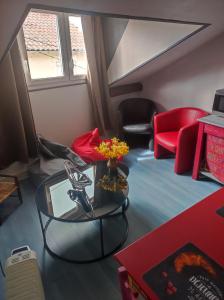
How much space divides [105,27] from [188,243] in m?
3.23

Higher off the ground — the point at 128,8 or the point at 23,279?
the point at 128,8

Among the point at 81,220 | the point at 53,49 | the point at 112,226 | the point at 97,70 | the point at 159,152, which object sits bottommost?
the point at 112,226

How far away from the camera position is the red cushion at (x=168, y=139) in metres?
2.84

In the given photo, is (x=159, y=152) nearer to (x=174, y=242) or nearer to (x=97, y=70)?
(x=97, y=70)

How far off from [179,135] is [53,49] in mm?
2063

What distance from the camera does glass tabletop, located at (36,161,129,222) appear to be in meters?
1.64

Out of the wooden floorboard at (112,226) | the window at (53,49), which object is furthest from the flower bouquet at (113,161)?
the window at (53,49)

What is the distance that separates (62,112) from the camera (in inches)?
129

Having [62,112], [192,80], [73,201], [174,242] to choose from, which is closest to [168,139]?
[192,80]

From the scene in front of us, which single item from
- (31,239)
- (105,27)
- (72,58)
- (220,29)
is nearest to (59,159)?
(31,239)

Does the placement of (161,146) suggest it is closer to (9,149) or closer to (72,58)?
(72,58)

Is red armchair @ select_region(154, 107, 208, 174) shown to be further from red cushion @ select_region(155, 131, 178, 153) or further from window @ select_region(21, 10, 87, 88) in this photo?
window @ select_region(21, 10, 87, 88)

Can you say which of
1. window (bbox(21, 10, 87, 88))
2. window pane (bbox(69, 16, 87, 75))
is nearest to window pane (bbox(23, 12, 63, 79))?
window (bbox(21, 10, 87, 88))

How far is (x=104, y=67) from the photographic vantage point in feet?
11.1
